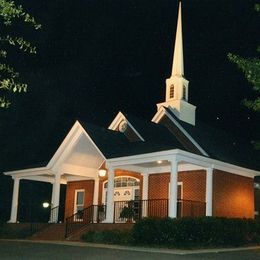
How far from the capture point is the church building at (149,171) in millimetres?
21109

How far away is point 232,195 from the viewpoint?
2327cm

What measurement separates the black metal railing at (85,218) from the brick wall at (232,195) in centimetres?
559

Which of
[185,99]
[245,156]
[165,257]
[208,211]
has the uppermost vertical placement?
[185,99]

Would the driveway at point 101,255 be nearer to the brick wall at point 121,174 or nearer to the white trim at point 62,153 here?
the white trim at point 62,153

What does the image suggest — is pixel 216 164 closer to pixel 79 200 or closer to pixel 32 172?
pixel 79 200

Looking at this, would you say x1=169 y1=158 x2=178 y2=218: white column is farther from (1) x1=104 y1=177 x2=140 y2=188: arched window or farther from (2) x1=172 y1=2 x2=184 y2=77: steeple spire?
(2) x1=172 y1=2 x2=184 y2=77: steeple spire

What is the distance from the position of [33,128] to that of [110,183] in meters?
25.1

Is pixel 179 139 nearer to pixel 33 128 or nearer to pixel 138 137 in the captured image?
pixel 138 137

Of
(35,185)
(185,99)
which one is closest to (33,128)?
(35,185)

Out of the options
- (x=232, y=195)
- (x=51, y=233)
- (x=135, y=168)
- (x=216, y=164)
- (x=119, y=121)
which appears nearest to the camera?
(x=216, y=164)

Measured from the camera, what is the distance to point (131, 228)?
1891 cm

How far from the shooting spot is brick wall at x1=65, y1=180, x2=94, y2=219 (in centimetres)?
2683

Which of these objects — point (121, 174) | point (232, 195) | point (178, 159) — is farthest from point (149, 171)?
point (178, 159)

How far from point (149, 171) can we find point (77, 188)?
5750mm
